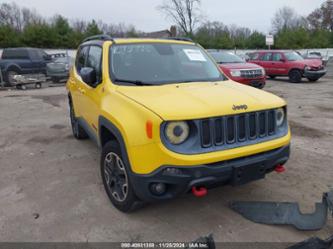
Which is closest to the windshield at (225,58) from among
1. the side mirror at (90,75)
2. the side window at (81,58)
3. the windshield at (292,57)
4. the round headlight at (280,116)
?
the windshield at (292,57)

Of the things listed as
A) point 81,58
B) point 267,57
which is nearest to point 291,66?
point 267,57

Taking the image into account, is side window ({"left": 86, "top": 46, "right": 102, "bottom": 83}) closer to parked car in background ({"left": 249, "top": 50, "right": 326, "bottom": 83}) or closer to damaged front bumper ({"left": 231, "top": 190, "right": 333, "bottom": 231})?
damaged front bumper ({"left": 231, "top": 190, "right": 333, "bottom": 231})

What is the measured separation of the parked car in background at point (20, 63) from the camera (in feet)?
54.5

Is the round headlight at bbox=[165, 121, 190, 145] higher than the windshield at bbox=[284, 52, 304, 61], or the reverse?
the windshield at bbox=[284, 52, 304, 61]

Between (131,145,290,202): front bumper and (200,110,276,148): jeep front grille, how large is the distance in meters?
0.19

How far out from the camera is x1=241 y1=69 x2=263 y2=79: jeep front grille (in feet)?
37.9

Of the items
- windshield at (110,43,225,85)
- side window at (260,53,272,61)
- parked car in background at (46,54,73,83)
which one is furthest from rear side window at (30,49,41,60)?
windshield at (110,43,225,85)

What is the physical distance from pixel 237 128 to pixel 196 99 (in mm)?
482

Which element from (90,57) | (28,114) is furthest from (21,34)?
(90,57)

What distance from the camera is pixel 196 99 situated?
314 cm

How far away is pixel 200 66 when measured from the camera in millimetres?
4355

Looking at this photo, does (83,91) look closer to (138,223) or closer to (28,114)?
(138,223)

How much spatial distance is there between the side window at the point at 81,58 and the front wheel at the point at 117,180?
2135 mm

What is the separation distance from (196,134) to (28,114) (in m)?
7.45
